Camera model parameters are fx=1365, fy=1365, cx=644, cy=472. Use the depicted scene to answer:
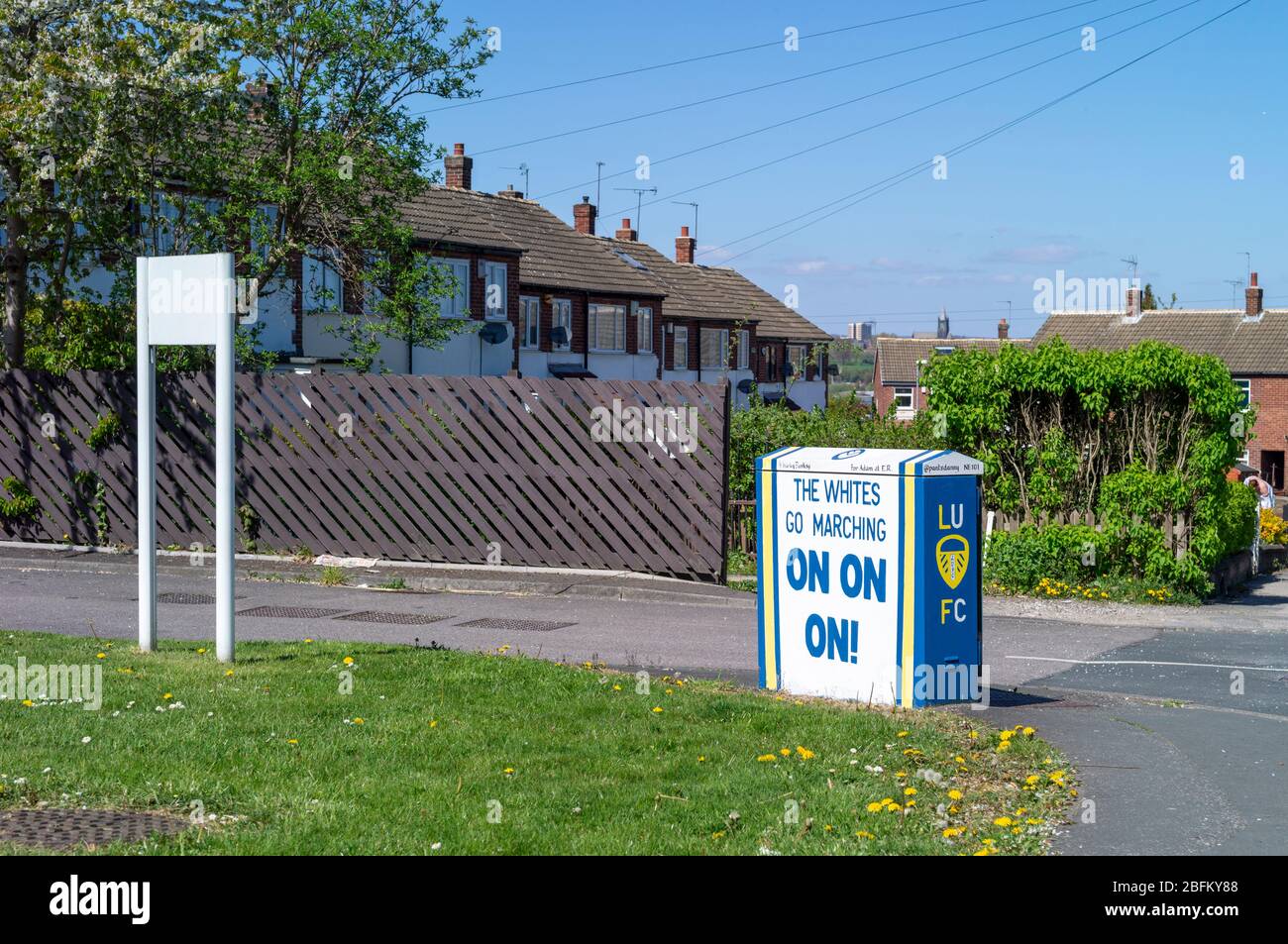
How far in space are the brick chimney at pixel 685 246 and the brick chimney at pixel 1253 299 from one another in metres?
25.9

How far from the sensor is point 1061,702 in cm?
912

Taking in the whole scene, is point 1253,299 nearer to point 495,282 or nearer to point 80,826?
point 495,282

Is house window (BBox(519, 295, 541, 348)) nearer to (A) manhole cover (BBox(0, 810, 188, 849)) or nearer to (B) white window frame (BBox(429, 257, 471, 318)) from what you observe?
(B) white window frame (BBox(429, 257, 471, 318))

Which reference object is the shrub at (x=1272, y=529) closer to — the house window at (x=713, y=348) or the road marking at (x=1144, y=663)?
the road marking at (x=1144, y=663)

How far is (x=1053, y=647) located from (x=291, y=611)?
292 inches

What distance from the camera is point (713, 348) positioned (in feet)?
190

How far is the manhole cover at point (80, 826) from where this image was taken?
5.52 meters

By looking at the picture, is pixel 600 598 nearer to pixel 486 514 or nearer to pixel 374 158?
pixel 486 514

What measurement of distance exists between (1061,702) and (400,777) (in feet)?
15.5

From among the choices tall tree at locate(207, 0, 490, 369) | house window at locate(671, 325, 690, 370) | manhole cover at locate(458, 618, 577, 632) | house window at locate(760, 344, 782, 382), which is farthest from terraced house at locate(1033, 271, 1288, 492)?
manhole cover at locate(458, 618, 577, 632)

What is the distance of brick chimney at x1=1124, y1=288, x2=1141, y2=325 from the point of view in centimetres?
6425

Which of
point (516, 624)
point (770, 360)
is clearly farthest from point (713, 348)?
point (516, 624)

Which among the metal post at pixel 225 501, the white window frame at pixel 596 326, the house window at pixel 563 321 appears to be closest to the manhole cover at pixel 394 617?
the metal post at pixel 225 501

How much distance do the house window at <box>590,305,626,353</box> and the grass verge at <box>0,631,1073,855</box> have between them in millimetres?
37985
